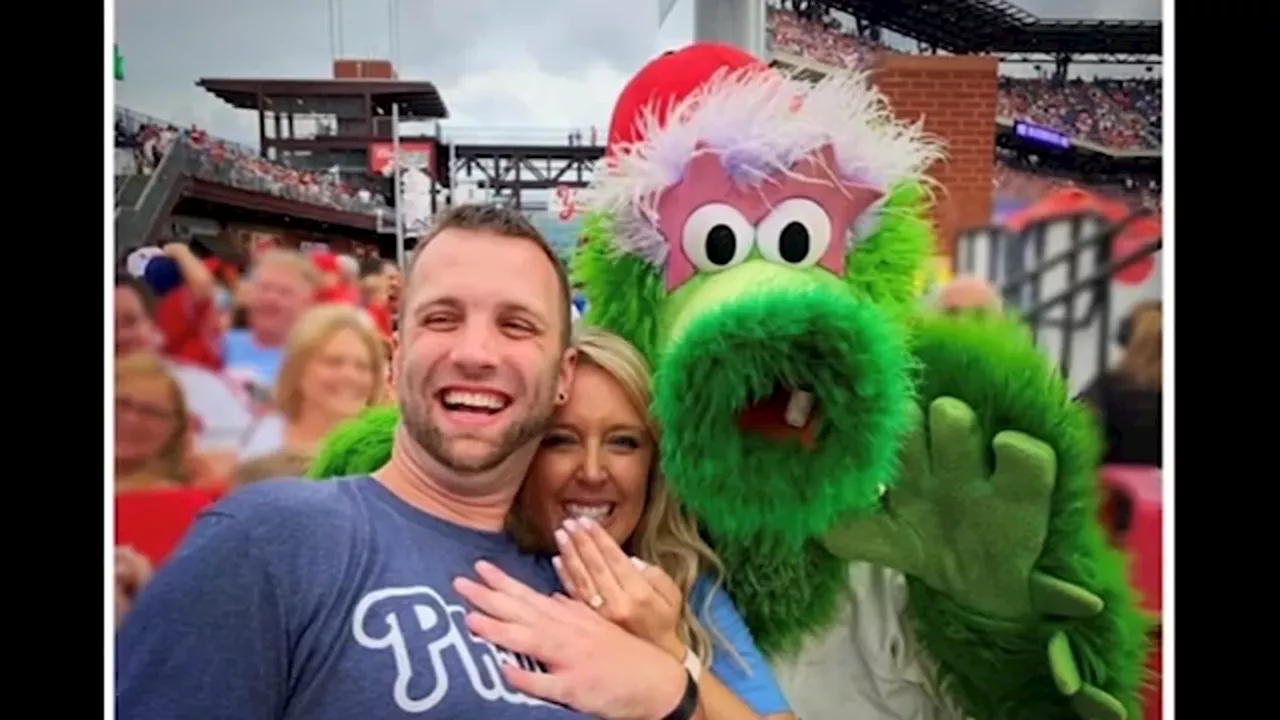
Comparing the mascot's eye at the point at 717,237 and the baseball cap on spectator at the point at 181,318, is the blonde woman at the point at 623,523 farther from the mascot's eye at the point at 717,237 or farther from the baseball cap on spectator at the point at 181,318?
the baseball cap on spectator at the point at 181,318

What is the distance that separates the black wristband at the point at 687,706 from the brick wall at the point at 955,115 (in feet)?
1.79

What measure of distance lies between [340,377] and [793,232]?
0.50 m

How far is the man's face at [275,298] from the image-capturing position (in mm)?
1252

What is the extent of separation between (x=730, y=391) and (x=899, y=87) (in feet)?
1.56

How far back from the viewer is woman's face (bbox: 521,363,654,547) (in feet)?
3.82

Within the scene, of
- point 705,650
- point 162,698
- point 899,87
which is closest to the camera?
point 162,698

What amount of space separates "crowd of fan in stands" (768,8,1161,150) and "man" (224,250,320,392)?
0.57 meters

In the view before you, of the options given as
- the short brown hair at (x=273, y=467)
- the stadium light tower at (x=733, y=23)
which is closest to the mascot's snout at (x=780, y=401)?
the stadium light tower at (x=733, y=23)

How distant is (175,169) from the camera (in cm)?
124

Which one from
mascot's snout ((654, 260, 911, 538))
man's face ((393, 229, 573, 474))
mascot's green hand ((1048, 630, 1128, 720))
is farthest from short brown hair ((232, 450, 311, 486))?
mascot's green hand ((1048, 630, 1128, 720))

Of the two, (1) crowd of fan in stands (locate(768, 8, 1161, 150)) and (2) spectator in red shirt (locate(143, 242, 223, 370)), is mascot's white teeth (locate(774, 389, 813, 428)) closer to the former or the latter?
(1) crowd of fan in stands (locate(768, 8, 1161, 150))
